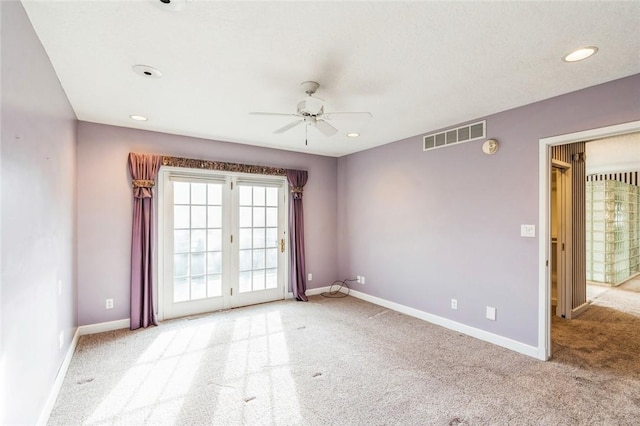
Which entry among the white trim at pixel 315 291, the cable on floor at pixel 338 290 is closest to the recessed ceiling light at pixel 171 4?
the white trim at pixel 315 291

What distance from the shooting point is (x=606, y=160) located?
5.29m

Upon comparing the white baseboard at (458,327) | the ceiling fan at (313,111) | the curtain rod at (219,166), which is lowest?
the white baseboard at (458,327)

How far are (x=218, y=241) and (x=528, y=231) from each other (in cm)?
386

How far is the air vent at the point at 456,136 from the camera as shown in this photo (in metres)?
3.46

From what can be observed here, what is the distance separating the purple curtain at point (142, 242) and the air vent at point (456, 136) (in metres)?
3.62

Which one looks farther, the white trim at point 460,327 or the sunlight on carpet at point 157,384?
the white trim at point 460,327

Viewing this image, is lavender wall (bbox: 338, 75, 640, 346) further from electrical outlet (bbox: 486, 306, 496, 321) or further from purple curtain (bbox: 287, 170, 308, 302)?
purple curtain (bbox: 287, 170, 308, 302)

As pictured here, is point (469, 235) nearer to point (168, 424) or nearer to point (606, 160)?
point (168, 424)

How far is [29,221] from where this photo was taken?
1.79 m

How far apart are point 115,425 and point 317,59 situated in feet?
9.46

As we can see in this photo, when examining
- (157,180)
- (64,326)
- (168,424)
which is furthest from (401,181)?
(64,326)

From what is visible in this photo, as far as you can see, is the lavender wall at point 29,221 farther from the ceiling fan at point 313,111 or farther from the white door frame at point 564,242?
the white door frame at point 564,242

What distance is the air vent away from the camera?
11.4 ft

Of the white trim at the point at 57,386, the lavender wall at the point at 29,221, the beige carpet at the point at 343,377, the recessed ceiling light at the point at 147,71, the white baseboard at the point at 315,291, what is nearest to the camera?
the lavender wall at the point at 29,221
